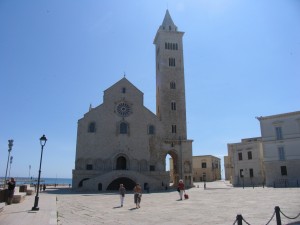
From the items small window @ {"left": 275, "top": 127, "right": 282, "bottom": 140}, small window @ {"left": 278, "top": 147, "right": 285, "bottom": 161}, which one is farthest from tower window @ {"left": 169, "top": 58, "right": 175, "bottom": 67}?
small window @ {"left": 278, "top": 147, "right": 285, "bottom": 161}

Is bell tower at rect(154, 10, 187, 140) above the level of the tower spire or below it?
below

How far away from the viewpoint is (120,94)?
160 ft

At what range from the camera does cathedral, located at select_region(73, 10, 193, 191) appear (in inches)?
1705

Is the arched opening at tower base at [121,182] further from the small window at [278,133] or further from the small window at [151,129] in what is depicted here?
the small window at [278,133]

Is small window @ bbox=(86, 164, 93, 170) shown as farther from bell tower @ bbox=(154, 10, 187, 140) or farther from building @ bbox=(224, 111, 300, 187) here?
building @ bbox=(224, 111, 300, 187)

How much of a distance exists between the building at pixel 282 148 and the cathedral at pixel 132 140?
13667 millimetres

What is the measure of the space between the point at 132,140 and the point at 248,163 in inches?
863

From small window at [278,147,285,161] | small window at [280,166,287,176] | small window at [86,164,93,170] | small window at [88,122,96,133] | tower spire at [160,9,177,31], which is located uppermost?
tower spire at [160,9,177,31]

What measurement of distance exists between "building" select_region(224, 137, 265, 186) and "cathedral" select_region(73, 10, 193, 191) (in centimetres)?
906

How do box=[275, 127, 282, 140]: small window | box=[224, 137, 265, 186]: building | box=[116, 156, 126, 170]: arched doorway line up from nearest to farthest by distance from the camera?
box=[275, 127, 282, 140]: small window < box=[116, 156, 126, 170]: arched doorway < box=[224, 137, 265, 186]: building

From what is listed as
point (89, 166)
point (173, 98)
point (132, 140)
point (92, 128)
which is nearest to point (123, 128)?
point (132, 140)

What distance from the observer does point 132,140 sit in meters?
47.1

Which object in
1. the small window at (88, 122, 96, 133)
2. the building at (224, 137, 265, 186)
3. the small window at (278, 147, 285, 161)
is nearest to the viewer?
the small window at (278, 147, 285, 161)

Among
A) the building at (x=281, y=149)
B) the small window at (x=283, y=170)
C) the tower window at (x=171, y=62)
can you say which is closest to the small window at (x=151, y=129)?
the tower window at (x=171, y=62)
